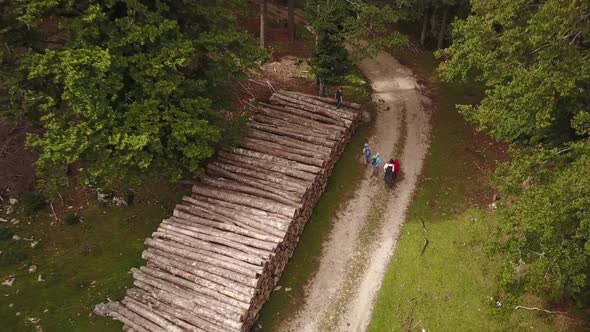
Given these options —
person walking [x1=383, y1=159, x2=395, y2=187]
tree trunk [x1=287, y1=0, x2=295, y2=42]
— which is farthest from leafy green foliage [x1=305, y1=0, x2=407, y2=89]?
tree trunk [x1=287, y1=0, x2=295, y2=42]

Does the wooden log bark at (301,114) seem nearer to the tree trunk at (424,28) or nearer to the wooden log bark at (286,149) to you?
the wooden log bark at (286,149)

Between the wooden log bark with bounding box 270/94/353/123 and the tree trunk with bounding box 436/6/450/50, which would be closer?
the wooden log bark with bounding box 270/94/353/123

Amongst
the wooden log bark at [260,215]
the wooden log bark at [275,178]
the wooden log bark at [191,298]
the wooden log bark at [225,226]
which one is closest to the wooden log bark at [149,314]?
the wooden log bark at [191,298]

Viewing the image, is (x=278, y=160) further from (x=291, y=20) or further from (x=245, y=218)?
(x=291, y=20)

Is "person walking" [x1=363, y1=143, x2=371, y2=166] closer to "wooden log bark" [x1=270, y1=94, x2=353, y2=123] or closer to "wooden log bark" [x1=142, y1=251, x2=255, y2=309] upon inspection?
"wooden log bark" [x1=270, y1=94, x2=353, y2=123]

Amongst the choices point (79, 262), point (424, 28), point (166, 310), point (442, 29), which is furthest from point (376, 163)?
point (424, 28)

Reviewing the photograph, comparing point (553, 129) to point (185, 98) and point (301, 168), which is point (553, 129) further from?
point (185, 98)
